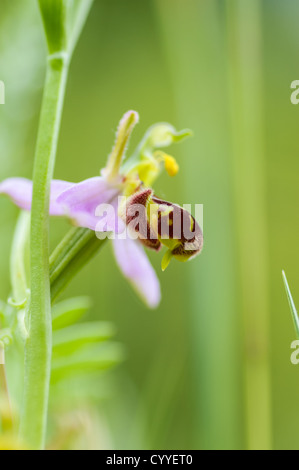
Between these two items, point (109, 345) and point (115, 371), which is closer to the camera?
point (109, 345)

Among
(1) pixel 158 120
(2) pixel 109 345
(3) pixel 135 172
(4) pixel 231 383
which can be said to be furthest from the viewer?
(1) pixel 158 120

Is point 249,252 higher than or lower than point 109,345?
higher

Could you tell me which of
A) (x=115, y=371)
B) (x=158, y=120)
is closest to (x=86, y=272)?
(x=115, y=371)

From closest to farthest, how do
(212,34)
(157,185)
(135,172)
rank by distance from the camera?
(135,172), (212,34), (157,185)

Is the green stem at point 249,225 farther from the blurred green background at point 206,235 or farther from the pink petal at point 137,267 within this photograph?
the pink petal at point 137,267

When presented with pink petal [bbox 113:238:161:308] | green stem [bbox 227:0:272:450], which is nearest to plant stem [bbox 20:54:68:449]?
pink petal [bbox 113:238:161:308]

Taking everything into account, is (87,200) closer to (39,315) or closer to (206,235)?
(39,315)

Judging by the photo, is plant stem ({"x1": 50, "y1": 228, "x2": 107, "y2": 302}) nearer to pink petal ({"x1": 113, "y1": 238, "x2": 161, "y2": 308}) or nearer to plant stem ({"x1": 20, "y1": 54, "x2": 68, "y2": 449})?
plant stem ({"x1": 20, "y1": 54, "x2": 68, "y2": 449})

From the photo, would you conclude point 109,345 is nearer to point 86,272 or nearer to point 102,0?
point 86,272
